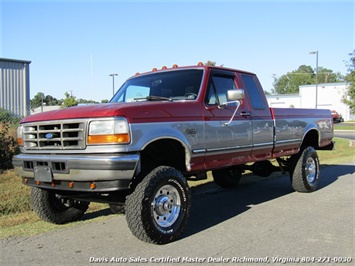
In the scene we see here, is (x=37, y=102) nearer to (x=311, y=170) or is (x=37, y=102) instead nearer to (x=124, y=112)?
(x=311, y=170)

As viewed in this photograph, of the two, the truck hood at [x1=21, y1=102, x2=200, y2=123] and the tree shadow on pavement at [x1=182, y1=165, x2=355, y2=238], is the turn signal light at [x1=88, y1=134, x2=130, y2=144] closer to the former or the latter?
the truck hood at [x1=21, y1=102, x2=200, y2=123]

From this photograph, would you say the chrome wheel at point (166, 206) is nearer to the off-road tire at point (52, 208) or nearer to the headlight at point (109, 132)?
the headlight at point (109, 132)

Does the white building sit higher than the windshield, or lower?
higher

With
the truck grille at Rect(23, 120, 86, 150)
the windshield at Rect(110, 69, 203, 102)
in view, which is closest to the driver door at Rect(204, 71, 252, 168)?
the windshield at Rect(110, 69, 203, 102)

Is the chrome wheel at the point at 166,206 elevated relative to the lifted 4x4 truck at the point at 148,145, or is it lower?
lower

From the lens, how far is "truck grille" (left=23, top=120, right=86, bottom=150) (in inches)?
164

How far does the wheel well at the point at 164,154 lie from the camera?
184 inches

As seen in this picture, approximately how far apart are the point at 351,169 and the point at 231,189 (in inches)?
185

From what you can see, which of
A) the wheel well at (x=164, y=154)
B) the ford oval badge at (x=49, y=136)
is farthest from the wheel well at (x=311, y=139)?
the ford oval badge at (x=49, y=136)

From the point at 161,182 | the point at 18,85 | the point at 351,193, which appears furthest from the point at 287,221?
the point at 18,85

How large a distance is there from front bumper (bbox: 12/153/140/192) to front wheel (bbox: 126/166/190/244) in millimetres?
243

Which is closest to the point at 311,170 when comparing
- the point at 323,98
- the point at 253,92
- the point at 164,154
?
the point at 253,92

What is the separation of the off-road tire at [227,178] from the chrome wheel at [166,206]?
323 cm

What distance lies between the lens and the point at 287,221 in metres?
5.38
